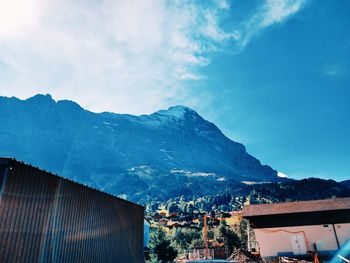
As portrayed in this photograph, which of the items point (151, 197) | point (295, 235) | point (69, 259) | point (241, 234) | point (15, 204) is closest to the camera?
point (15, 204)

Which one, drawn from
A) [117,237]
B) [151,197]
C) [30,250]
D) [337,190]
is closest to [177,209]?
[151,197]

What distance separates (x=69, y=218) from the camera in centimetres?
1358

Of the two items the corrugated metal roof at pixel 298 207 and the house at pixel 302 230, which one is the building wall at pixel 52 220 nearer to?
the house at pixel 302 230

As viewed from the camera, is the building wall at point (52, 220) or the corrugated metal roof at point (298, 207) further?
the corrugated metal roof at point (298, 207)

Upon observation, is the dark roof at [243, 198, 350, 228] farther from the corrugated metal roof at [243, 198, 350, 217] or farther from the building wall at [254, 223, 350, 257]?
the building wall at [254, 223, 350, 257]

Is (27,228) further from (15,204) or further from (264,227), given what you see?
(264,227)

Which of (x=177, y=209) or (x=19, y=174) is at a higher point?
(x=177, y=209)

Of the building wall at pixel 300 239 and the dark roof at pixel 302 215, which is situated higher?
the dark roof at pixel 302 215

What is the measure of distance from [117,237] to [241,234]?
135 ft

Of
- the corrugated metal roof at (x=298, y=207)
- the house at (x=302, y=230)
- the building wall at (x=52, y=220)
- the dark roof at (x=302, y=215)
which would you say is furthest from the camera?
the corrugated metal roof at (x=298, y=207)

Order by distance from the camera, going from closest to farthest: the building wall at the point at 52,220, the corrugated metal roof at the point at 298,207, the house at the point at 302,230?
the building wall at the point at 52,220, the house at the point at 302,230, the corrugated metal roof at the point at 298,207

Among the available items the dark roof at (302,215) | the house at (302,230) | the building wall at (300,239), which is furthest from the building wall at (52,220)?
the dark roof at (302,215)

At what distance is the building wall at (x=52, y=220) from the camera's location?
33.9ft

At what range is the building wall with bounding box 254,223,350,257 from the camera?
29.1 m
